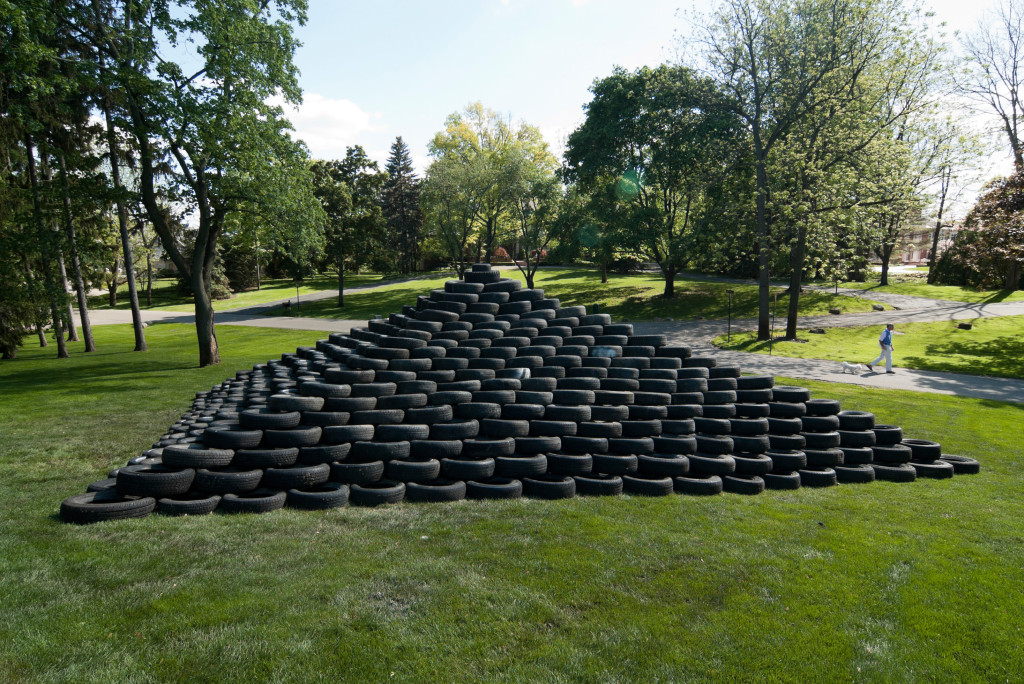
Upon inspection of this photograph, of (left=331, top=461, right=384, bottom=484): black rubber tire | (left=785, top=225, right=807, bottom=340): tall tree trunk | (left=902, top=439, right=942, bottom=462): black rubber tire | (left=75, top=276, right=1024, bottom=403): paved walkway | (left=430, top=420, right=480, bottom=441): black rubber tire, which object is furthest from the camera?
(left=785, top=225, right=807, bottom=340): tall tree trunk

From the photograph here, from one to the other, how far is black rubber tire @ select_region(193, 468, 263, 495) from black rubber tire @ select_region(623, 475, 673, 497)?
5.38 m

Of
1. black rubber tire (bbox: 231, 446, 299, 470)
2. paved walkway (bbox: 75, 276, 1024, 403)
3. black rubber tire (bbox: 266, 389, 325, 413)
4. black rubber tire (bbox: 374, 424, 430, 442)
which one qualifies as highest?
black rubber tire (bbox: 266, 389, 325, 413)

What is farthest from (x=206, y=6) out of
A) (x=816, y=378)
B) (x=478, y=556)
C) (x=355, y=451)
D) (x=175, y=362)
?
(x=816, y=378)

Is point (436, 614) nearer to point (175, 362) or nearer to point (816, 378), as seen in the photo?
point (816, 378)

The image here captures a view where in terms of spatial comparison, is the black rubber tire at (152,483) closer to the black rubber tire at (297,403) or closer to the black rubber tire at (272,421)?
the black rubber tire at (272,421)

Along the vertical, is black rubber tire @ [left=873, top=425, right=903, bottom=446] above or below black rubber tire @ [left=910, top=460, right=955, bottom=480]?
above

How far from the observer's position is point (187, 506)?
712 centimetres

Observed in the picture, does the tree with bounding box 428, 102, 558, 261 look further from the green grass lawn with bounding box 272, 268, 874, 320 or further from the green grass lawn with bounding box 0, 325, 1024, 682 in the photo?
the green grass lawn with bounding box 0, 325, 1024, 682

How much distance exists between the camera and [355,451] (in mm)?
8125

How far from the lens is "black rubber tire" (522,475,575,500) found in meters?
8.02

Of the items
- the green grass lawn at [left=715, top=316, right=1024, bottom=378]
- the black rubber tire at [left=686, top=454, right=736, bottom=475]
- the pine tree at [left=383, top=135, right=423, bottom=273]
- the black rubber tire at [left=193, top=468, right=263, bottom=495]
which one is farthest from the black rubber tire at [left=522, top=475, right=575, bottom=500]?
the pine tree at [left=383, top=135, right=423, bottom=273]

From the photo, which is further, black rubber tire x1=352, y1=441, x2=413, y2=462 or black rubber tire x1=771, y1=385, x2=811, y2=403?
black rubber tire x1=771, y1=385, x2=811, y2=403

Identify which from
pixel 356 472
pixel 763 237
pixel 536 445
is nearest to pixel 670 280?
pixel 763 237

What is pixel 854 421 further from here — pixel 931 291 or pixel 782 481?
pixel 931 291
